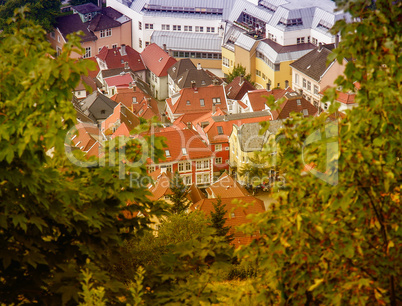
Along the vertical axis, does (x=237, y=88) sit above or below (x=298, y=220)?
above

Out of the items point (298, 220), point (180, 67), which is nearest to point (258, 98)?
point (180, 67)

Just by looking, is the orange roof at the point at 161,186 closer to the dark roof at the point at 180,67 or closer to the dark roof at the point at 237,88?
the dark roof at the point at 237,88

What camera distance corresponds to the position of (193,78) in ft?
203

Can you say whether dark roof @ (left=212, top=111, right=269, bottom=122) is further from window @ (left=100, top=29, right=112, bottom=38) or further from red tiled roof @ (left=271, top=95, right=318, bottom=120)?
window @ (left=100, top=29, right=112, bottom=38)

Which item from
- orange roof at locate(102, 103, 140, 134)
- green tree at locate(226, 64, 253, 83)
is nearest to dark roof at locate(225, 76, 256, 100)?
green tree at locate(226, 64, 253, 83)

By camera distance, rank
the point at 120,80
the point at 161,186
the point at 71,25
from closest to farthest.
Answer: the point at 161,186 → the point at 120,80 → the point at 71,25

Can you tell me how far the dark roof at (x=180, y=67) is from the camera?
64.0 meters

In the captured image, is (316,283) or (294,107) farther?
(294,107)

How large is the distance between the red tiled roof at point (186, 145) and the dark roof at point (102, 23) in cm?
3328

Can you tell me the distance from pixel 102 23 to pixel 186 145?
35140mm

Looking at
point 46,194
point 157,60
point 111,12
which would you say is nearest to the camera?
point 46,194

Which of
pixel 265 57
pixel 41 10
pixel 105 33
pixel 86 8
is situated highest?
pixel 86 8

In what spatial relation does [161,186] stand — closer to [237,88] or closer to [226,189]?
[226,189]

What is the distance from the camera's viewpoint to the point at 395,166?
7.57m
